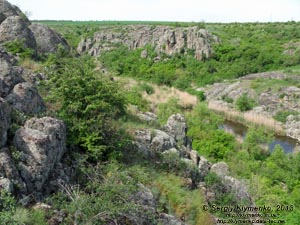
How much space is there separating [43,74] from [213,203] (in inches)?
302

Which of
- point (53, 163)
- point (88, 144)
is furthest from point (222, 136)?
point (53, 163)

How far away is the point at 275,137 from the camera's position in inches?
1558

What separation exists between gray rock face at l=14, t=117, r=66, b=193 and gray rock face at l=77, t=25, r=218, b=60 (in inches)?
2533

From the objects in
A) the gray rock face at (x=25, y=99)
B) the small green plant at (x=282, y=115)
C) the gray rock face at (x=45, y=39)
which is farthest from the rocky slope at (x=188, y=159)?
the small green plant at (x=282, y=115)

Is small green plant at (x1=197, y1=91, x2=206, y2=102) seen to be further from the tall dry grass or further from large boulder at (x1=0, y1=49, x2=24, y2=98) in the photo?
large boulder at (x1=0, y1=49, x2=24, y2=98)

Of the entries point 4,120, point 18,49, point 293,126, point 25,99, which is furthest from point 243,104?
point 4,120

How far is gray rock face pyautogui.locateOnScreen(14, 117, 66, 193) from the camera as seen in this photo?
8.51m

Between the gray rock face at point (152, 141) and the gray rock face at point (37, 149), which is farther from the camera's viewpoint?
the gray rock face at point (152, 141)

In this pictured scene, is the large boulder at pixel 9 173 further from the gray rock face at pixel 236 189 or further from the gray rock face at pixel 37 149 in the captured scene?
the gray rock face at pixel 236 189

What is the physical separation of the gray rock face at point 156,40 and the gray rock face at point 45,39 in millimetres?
51758

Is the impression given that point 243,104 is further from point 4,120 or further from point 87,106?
point 4,120

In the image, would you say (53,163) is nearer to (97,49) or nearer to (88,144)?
(88,144)

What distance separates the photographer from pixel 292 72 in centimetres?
5725

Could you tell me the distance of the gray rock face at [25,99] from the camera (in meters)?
10.6
